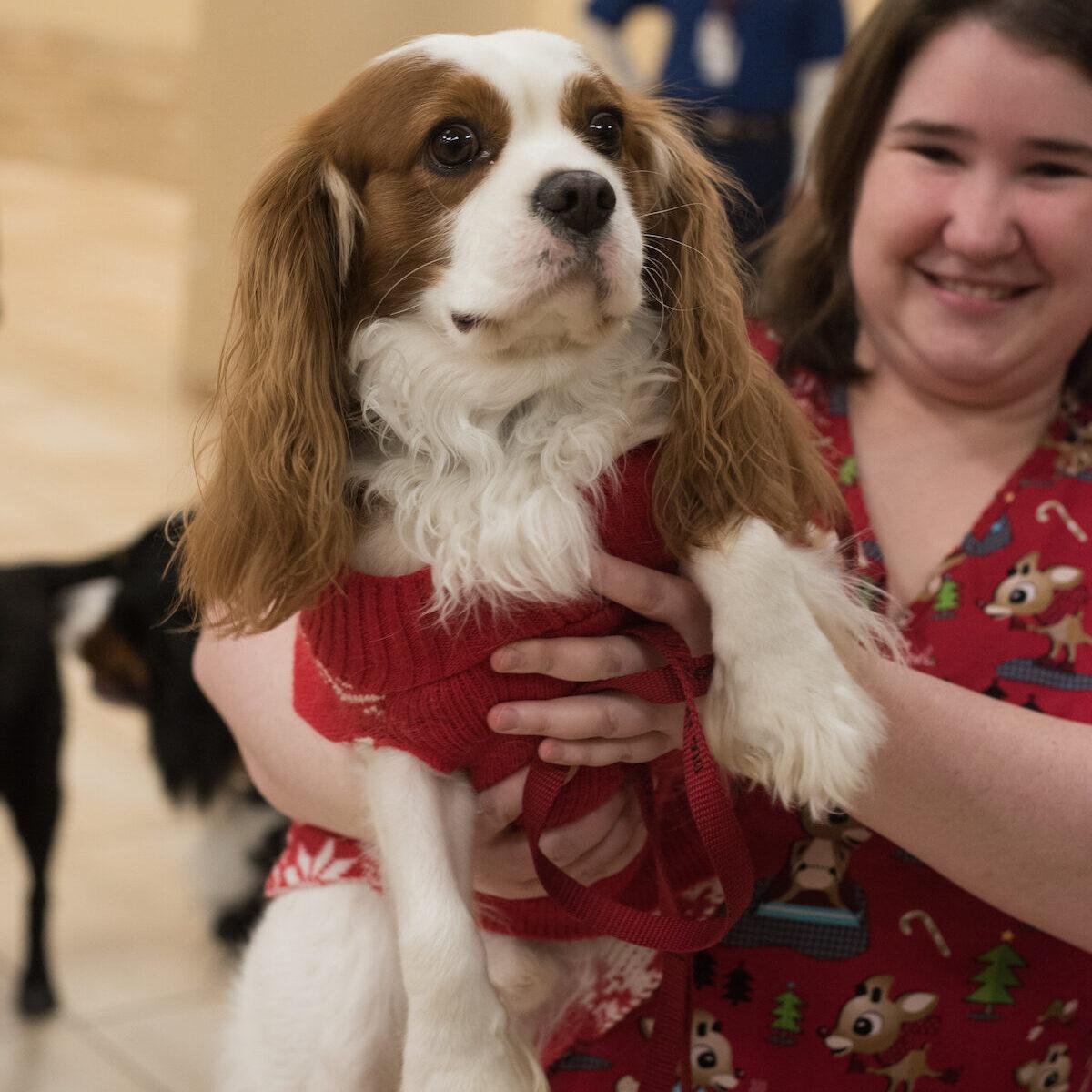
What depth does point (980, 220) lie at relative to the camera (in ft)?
4.59

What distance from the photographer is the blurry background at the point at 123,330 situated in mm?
2527

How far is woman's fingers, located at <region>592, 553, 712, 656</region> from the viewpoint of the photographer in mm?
1155

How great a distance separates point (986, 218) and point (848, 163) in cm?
20

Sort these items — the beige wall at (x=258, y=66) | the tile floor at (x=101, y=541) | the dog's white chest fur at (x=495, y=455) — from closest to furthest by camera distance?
the dog's white chest fur at (x=495, y=455) < the tile floor at (x=101, y=541) < the beige wall at (x=258, y=66)

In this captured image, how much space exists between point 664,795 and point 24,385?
5185 millimetres

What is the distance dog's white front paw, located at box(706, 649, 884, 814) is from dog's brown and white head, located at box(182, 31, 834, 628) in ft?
0.40

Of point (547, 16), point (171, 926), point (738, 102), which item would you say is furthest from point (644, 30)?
point (171, 926)

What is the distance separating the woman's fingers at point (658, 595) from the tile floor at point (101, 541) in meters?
0.35

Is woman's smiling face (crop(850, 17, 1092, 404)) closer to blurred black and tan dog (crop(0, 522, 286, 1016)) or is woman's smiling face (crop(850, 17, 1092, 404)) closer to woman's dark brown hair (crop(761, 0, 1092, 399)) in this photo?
woman's dark brown hair (crop(761, 0, 1092, 399))

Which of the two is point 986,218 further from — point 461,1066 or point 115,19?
point 115,19

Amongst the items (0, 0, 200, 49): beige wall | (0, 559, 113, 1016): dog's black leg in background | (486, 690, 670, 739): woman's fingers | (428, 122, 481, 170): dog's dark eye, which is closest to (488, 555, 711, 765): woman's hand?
(486, 690, 670, 739): woman's fingers

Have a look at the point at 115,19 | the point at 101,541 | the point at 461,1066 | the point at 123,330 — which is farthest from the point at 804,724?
the point at 115,19

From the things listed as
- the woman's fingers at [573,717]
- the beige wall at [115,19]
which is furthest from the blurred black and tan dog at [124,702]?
the beige wall at [115,19]

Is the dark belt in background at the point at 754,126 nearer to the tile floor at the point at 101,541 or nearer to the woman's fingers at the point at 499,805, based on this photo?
the tile floor at the point at 101,541
